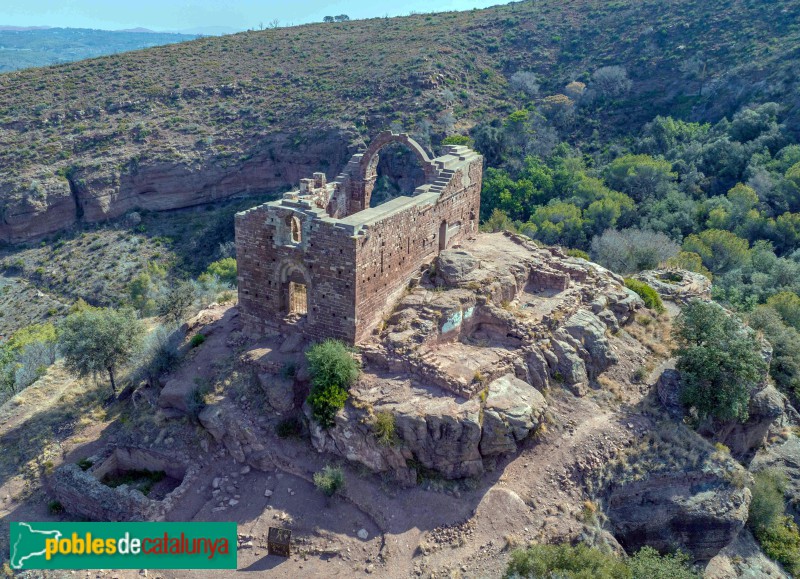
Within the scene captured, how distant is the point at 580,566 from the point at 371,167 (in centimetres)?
1661

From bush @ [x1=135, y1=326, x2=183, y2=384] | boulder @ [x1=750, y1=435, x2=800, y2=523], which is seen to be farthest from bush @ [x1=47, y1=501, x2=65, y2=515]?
boulder @ [x1=750, y1=435, x2=800, y2=523]

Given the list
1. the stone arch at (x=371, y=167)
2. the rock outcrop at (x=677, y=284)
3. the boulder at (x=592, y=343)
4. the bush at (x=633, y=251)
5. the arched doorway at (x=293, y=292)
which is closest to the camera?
the arched doorway at (x=293, y=292)

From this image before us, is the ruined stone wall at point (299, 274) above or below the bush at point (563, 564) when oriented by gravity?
above

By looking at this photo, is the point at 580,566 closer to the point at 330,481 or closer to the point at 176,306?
the point at 330,481

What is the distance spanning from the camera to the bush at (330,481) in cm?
1673

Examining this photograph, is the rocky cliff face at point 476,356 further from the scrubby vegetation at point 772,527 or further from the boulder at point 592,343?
the scrubby vegetation at point 772,527

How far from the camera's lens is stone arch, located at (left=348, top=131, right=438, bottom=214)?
24.3 meters

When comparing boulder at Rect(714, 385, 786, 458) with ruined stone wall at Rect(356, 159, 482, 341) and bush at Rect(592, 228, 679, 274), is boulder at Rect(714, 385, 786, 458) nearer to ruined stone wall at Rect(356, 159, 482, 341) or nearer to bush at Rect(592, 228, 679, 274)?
ruined stone wall at Rect(356, 159, 482, 341)

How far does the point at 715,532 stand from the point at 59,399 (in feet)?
73.8

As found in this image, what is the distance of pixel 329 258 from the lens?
18.9 metres

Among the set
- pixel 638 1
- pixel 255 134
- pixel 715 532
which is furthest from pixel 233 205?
pixel 638 1

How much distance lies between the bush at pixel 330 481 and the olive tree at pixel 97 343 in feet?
30.7

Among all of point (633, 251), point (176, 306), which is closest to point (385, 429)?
point (176, 306)

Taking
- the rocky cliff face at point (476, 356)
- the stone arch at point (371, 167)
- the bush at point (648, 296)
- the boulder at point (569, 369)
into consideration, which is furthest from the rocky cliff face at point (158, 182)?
the boulder at point (569, 369)
